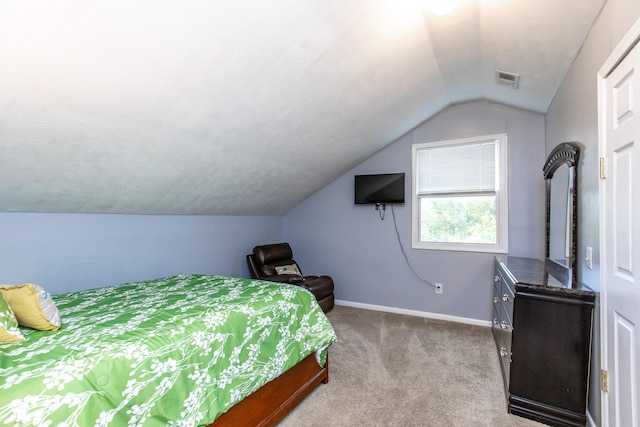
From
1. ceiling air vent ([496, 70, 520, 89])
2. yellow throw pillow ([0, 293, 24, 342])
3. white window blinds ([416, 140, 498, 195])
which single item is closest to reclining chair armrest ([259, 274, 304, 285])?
white window blinds ([416, 140, 498, 195])

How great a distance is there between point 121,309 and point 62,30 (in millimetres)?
1410

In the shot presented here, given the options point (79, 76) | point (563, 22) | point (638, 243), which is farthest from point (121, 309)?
point (563, 22)

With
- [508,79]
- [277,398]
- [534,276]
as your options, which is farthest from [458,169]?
[277,398]

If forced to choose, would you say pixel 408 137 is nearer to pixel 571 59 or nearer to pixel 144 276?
pixel 571 59

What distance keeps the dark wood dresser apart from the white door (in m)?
0.22

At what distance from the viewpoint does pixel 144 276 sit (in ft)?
10.5

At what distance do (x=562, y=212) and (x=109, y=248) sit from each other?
391cm

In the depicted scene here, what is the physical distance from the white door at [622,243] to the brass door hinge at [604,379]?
0.02 meters

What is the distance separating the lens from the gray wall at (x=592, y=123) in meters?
1.64

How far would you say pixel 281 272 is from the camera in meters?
4.37

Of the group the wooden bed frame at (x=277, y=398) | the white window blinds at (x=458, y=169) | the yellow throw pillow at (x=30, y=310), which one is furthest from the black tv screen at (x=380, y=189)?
the yellow throw pillow at (x=30, y=310)

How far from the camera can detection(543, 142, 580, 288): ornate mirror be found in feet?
7.28

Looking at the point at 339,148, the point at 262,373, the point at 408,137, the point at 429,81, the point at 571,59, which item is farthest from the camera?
the point at 408,137

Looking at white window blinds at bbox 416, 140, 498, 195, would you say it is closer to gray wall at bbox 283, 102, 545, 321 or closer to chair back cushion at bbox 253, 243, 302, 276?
gray wall at bbox 283, 102, 545, 321
